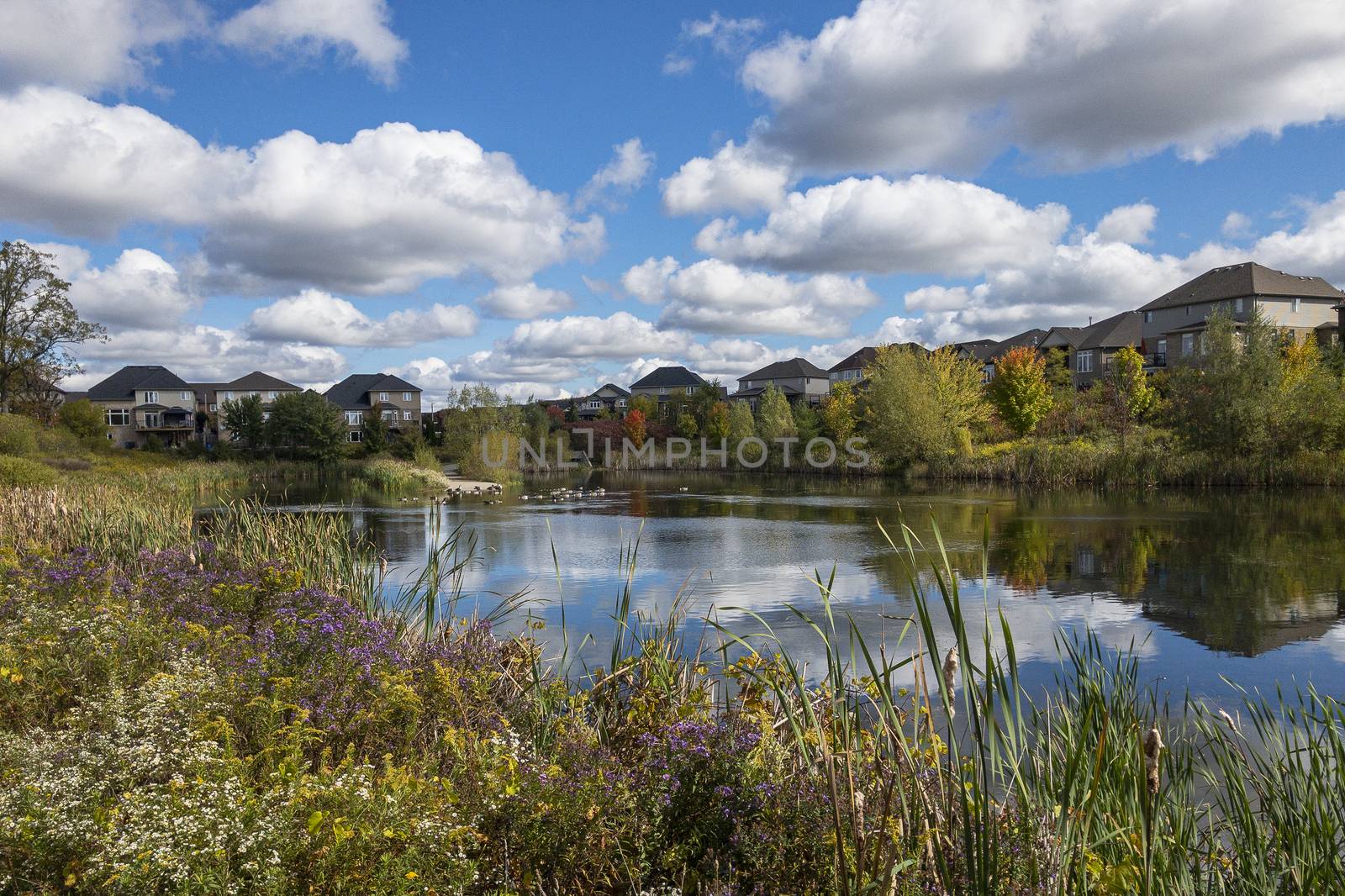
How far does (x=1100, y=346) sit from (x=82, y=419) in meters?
68.5

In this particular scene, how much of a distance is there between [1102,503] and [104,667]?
2755 centimetres

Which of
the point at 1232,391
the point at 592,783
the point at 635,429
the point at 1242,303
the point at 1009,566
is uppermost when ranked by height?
the point at 1242,303

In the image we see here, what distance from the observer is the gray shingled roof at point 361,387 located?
8844 cm

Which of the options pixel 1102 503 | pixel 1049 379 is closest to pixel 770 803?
pixel 1102 503

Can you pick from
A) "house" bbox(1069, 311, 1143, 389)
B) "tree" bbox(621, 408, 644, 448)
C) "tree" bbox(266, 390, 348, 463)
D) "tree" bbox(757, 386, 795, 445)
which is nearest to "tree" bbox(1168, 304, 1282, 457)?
"tree" bbox(757, 386, 795, 445)

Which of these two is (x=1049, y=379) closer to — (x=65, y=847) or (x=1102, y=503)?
(x=1102, y=503)

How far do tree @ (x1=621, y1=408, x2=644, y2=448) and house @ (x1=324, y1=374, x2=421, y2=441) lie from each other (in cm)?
2560

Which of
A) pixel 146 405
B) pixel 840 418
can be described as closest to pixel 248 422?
pixel 146 405

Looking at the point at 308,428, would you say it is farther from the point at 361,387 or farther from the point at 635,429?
the point at 361,387

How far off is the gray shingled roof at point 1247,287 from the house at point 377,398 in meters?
68.4

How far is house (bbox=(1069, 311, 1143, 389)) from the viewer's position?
2576 inches

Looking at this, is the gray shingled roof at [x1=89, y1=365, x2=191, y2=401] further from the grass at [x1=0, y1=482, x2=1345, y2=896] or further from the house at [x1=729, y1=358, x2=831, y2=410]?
the grass at [x1=0, y1=482, x2=1345, y2=896]

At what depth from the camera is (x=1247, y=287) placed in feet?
197

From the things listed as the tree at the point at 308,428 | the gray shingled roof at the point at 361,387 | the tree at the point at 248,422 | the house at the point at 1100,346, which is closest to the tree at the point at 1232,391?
the house at the point at 1100,346
